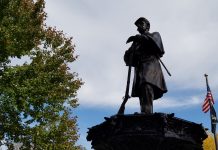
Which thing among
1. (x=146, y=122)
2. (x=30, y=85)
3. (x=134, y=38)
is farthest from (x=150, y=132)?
(x=30, y=85)

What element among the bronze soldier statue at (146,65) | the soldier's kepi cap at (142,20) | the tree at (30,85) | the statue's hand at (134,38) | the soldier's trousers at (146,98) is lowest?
the soldier's trousers at (146,98)

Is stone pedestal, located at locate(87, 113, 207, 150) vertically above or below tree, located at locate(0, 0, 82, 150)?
below

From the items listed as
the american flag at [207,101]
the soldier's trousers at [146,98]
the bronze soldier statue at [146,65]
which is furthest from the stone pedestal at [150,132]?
the american flag at [207,101]

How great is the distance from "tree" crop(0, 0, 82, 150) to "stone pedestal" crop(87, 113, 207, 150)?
12009mm

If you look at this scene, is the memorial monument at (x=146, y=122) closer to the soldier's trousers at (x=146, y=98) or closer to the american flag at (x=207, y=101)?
the soldier's trousers at (x=146, y=98)

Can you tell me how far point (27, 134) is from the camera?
20328mm

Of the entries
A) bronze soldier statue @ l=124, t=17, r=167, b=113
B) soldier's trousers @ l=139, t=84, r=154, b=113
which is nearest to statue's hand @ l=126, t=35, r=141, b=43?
bronze soldier statue @ l=124, t=17, r=167, b=113

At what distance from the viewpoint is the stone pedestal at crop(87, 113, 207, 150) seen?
7816 mm

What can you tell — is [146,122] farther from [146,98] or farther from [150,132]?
[146,98]

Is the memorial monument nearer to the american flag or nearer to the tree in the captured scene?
the tree

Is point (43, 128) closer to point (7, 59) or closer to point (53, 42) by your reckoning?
point (7, 59)

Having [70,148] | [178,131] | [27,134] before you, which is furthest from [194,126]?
[70,148]

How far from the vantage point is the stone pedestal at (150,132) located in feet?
25.6

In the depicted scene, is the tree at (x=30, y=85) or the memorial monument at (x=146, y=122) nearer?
the memorial monument at (x=146, y=122)
